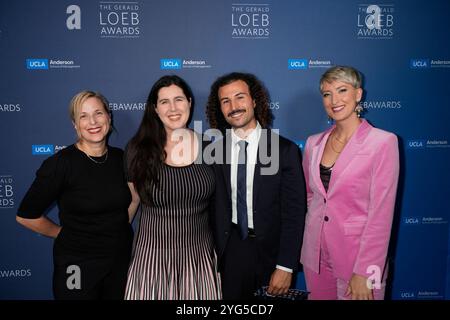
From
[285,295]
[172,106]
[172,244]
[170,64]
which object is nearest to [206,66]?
[170,64]

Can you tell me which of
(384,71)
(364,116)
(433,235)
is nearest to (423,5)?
(384,71)

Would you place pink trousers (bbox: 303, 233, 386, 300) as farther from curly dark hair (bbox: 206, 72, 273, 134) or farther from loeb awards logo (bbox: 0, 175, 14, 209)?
loeb awards logo (bbox: 0, 175, 14, 209)

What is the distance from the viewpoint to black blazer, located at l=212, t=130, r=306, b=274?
2.11 m

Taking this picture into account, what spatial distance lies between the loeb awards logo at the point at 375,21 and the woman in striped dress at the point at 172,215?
6.03 ft

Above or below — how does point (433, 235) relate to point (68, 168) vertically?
below

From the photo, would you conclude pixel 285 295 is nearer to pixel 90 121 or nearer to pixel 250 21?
pixel 90 121

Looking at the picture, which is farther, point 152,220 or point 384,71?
point 384,71

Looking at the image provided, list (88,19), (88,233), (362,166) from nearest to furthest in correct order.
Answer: (362,166)
(88,233)
(88,19)

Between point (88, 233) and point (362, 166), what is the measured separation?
184 centimetres

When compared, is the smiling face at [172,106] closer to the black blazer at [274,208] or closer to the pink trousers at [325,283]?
the black blazer at [274,208]

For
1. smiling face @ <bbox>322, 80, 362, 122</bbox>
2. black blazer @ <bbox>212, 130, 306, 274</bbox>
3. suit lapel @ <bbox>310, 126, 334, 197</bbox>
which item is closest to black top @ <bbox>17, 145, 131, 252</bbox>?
black blazer @ <bbox>212, 130, 306, 274</bbox>

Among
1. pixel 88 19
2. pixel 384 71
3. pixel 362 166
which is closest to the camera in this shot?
pixel 362 166

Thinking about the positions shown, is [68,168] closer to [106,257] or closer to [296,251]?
[106,257]

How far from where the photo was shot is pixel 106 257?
2152 mm
